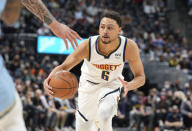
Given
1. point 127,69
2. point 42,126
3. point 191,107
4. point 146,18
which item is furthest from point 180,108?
point 146,18

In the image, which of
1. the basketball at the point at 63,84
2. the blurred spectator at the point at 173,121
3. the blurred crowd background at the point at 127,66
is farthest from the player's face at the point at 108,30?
the blurred spectator at the point at 173,121

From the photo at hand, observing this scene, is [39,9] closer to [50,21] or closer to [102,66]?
[50,21]

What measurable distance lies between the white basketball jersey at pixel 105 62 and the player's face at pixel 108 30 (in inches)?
7.3

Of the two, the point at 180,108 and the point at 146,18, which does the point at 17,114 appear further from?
the point at 146,18

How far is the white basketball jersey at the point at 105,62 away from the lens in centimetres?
491

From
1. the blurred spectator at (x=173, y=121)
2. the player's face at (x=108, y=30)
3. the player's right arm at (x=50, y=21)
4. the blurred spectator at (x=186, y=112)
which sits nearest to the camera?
the player's right arm at (x=50, y=21)

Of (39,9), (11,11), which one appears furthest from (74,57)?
(11,11)

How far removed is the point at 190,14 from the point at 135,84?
683 inches

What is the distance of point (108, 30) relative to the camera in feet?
15.6

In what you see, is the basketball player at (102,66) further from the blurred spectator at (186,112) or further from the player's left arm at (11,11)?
the blurred spectator at (186,112)

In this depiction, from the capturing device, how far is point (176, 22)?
67.8ft

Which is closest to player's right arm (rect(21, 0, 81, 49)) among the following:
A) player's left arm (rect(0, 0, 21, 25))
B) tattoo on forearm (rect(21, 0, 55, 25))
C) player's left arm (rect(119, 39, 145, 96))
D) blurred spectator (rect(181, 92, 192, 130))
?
tattoo on forearm (rect(21, 0, 55, 25))

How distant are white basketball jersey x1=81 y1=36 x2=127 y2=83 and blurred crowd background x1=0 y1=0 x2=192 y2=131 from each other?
5.36m

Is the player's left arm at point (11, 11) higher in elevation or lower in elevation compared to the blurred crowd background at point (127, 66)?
higher
